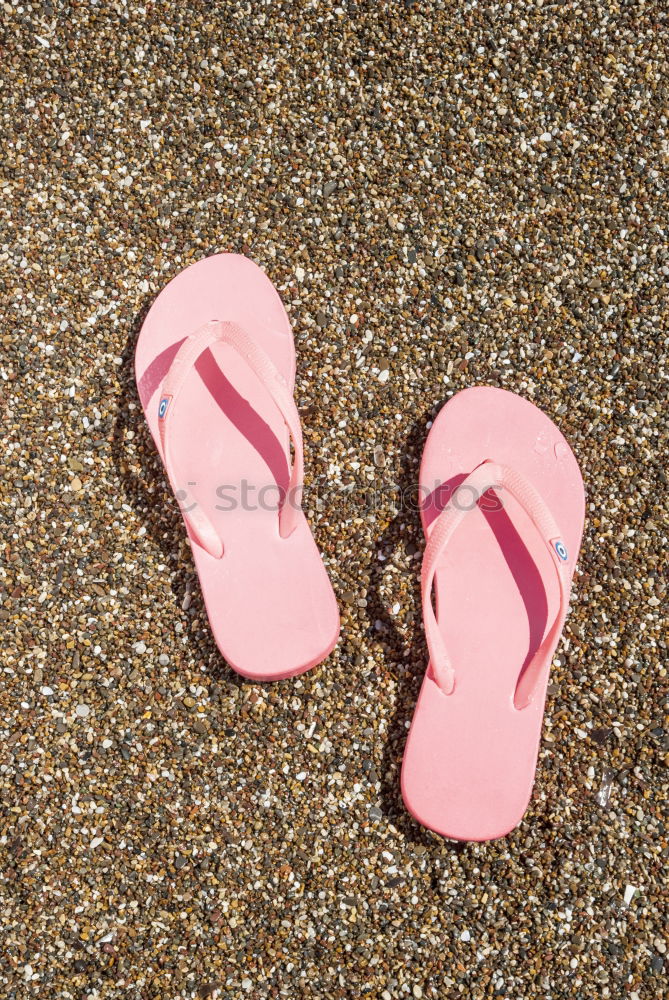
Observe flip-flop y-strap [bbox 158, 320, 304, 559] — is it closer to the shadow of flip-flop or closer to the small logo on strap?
the shadow of flip-flop

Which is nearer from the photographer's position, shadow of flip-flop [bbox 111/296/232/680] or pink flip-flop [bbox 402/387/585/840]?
pink flip-flop [bbox 402/387/585/840]

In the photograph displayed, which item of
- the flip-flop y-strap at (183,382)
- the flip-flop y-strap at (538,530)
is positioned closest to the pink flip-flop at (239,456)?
the flip-flop y-strap at (183,382)

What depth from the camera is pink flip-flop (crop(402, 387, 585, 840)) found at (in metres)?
1.47

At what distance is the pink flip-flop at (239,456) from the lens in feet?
5.00

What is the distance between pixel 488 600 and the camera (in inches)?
62.1

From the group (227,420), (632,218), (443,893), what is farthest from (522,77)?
(443,893)

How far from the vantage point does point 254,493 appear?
5.32 ft

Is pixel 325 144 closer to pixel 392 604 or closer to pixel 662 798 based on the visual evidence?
pixel 392 604

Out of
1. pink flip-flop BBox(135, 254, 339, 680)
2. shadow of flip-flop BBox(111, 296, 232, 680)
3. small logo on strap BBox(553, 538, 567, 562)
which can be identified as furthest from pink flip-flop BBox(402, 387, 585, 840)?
shadow of flip-flop BBox(111, 296, 232, 680)

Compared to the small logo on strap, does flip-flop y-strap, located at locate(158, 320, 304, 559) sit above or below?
above

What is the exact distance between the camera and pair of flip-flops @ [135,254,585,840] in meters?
1.48

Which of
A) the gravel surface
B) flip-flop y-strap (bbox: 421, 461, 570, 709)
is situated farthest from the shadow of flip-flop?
flip-flop y-strap (bbox: 421, 461, 570, 709)

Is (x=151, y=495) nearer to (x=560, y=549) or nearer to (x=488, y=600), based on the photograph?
(x=488, y=600)

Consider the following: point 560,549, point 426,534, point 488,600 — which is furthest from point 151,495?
point 560,549
